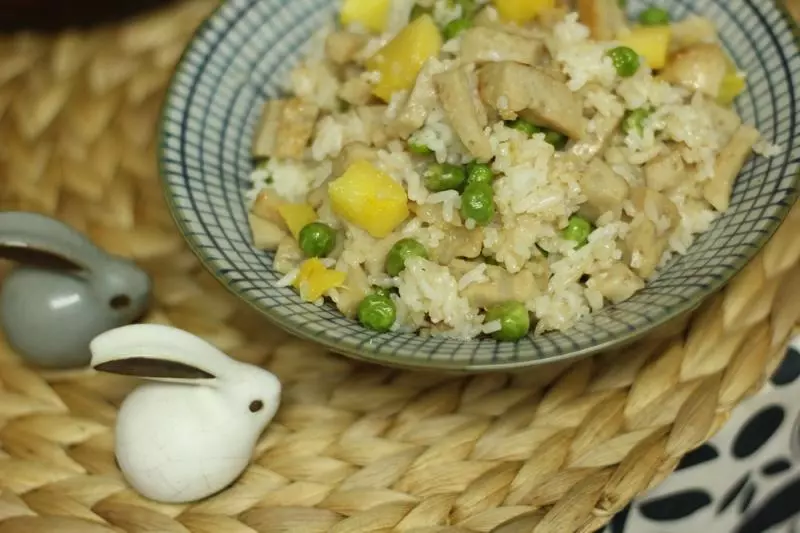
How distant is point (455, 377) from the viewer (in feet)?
6.37

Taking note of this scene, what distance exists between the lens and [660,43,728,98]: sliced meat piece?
1.99 meters

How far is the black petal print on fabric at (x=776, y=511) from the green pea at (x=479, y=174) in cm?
98

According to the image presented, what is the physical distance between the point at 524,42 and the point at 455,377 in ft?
2.35

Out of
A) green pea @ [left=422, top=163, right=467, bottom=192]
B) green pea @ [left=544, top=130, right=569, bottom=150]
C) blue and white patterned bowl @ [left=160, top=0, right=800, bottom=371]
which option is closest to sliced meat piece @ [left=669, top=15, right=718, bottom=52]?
blue and white patterned bowl @ [left=160, top=0, right=800, bottom=371]

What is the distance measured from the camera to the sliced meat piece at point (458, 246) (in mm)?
1840

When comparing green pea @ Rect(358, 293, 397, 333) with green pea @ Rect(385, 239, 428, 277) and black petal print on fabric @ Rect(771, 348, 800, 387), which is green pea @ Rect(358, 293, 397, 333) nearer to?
green pea @ Rect(385, 239, 428, 277)

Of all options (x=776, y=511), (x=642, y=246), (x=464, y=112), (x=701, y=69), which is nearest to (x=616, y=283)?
(x=642, y=246)

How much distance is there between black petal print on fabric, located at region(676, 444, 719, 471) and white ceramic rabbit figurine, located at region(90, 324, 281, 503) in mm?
784

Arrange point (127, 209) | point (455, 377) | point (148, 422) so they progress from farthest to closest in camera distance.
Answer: point (127, 209) < point (455, 377) < point (148, 422)

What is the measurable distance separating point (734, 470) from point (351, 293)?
0.85m

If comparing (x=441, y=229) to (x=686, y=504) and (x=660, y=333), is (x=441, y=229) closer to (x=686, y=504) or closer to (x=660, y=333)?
(x=660, y=333)

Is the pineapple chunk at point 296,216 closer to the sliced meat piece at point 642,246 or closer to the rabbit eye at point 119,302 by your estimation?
the rabbit eye at point 119,302

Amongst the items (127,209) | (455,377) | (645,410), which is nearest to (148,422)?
(455,377)

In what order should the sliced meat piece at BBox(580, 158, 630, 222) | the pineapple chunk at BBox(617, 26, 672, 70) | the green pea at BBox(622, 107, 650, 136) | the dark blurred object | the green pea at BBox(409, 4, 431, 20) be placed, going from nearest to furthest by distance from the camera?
the sliced meat piece at BBox(580, 158, 630, 222), the green pea at BBox(622, 107, 650, 136), the pineapple chunk at BBox(617, 26, 672, 70), the green pea at BBox(409, 4, 431, 20), the dark blurred object
